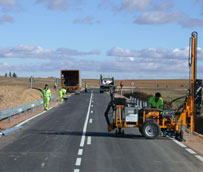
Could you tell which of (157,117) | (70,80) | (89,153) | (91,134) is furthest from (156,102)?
(70,80)

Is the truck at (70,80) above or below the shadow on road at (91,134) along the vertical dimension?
above

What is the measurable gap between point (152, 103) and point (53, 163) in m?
6.97

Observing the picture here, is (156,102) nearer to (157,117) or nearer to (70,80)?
(157,117)

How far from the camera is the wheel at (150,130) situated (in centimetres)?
1572

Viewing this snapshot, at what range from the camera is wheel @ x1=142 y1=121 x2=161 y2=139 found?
15.7 meters

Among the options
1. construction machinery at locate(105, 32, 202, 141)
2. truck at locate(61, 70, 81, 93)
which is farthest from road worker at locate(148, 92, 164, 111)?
truck at locate(61, 70, 81, 93)

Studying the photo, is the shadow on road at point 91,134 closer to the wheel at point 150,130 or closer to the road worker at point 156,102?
the wheel at point 150,130

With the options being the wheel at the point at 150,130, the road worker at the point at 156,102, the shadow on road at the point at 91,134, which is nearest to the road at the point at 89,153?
the shadow on road at the point at 91,134

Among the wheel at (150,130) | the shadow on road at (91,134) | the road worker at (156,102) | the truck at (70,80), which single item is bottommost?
the shadow on road at (91,134)

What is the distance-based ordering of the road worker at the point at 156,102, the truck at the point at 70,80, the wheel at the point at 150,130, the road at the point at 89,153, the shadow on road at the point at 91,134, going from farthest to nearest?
the truck at the point at 70,80 < the shadow on road at the point at 91,134 < the road worker at the point at 156,102 < the wheel at the point at 150,130 < the road at the point at 89,153

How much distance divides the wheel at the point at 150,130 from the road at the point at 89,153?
213 mm

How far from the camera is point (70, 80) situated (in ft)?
194

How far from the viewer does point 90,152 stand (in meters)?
12.6

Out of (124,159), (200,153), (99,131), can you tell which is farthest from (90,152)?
(99,131)
